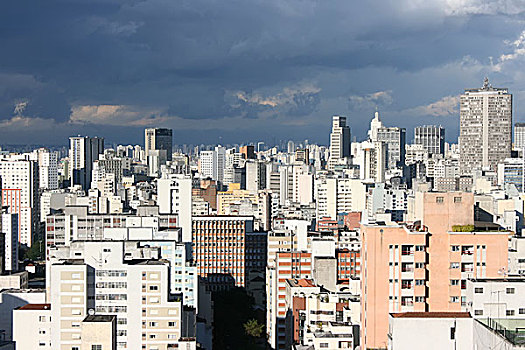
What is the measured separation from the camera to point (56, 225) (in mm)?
39281

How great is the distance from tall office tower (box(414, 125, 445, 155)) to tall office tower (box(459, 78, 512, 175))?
24.8 metres

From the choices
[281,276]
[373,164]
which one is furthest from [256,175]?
[281,276]

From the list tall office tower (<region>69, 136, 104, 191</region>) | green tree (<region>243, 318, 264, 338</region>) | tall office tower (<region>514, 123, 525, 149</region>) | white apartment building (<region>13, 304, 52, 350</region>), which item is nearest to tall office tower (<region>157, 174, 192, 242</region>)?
green tree (<region>243, 318, 264, 338</region>)

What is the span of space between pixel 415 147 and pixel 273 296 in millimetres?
99302

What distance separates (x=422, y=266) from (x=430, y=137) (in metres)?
119

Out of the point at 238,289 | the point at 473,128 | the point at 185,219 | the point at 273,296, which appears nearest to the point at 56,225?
the point at 185,219

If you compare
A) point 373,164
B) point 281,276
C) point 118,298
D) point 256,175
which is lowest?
point 281,276

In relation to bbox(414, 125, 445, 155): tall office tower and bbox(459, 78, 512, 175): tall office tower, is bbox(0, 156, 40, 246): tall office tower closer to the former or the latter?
bbox(459, 78, 512, 175): tall office tower

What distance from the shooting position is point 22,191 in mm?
72438

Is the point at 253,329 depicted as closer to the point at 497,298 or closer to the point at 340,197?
the point at 497,298

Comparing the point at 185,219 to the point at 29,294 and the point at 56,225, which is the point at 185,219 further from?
the point at 29,294

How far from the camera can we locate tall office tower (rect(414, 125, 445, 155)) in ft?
442

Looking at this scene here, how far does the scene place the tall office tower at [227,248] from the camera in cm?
4497

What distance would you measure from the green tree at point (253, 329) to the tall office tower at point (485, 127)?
75.8 metres
